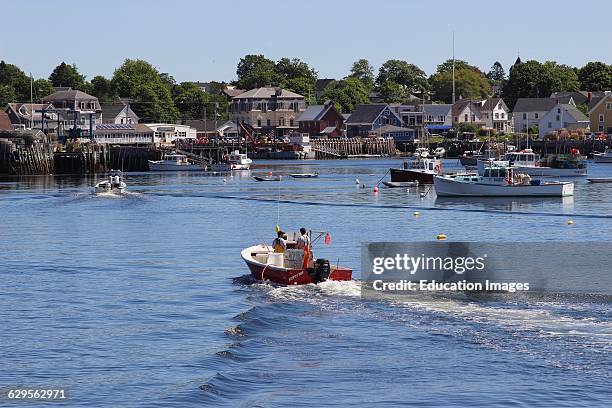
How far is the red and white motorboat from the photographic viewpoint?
41.9 meters

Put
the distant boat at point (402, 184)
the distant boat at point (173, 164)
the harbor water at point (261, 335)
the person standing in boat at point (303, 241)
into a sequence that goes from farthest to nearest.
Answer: the distant boat at point (173, 164) < the distant boat at point (402, 184) < the person standing in boat at point (303, 241) < the harbor water at point (261, 335)

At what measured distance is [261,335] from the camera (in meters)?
35.2

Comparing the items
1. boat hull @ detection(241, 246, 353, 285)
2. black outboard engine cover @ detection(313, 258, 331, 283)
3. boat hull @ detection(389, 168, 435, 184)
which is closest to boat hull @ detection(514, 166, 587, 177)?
boat hull @ detection(389, 168, 435, 184)

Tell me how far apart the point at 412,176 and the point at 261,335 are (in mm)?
84068

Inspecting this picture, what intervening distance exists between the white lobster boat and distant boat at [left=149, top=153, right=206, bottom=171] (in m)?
77.3

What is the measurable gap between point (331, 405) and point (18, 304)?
1844 cm

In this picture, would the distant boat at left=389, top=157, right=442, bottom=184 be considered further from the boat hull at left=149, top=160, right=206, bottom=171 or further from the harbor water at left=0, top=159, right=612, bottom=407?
the boat hull at left=149, top=160, right=206, bottom=171

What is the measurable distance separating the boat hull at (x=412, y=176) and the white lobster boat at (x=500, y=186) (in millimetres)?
19696

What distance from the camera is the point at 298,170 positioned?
164625 mm

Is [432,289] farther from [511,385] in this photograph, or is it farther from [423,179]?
[423,179]

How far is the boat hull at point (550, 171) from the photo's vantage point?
431ft

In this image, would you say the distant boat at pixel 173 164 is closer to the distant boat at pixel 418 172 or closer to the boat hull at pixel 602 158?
the distant boat at pixel 418 172

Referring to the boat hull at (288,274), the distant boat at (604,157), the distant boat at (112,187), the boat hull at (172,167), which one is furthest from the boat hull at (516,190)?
the distant boat at (604,157)

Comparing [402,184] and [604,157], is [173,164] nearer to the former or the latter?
[402,184]
